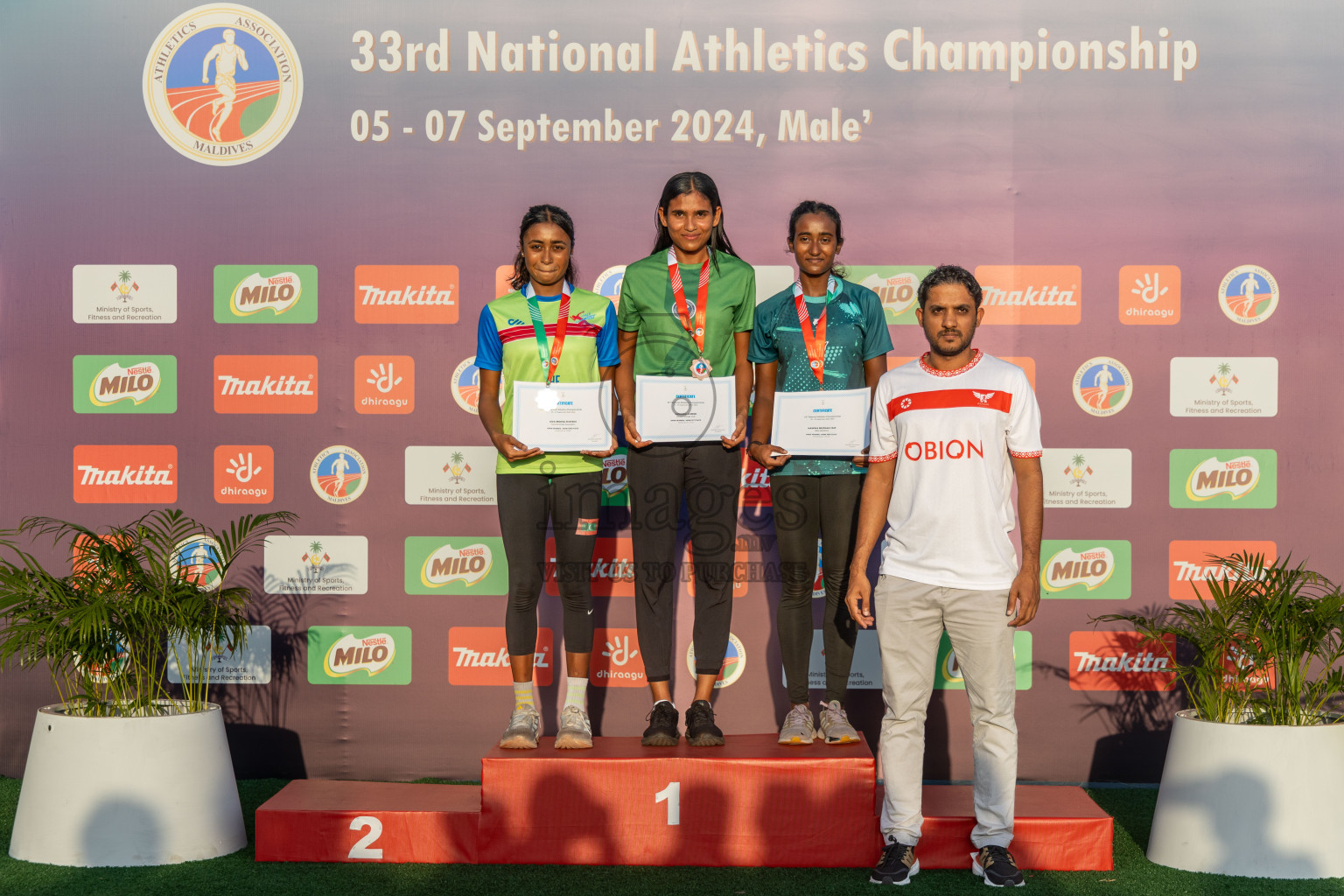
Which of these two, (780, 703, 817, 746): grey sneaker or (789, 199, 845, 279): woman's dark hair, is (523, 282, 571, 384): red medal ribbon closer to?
(789, 199, 845, 279): woman's dark hair

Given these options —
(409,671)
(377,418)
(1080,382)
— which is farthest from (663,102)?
(409,671)

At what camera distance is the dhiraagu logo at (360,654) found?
414 cm

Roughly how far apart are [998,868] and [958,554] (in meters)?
0.85

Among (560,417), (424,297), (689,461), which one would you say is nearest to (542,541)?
(560,417)

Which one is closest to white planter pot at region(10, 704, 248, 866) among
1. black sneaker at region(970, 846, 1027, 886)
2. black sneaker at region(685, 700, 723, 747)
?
black sneaker at region(685, 700, 723, 747)

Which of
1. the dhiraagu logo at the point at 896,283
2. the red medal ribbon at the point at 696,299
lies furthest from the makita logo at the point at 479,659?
the dhiraagu logo at the point at 896,283

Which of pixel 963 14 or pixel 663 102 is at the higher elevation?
pixel 963 14

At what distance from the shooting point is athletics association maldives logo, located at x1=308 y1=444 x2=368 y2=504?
414 cm

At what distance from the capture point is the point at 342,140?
4164mm

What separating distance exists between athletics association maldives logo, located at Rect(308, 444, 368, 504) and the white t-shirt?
216cm

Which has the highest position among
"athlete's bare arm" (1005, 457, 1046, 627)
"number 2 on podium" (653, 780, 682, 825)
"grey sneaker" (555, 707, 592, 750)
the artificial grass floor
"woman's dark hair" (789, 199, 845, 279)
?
"woman's dark hair" (789, 199, 845, 279)

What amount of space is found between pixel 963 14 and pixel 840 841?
296cm

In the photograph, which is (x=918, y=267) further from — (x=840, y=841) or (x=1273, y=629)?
(x=840, y=841)

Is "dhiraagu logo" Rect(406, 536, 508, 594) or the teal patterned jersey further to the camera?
"dhiraagu logo" Rect(406, 536, 508, 594)
